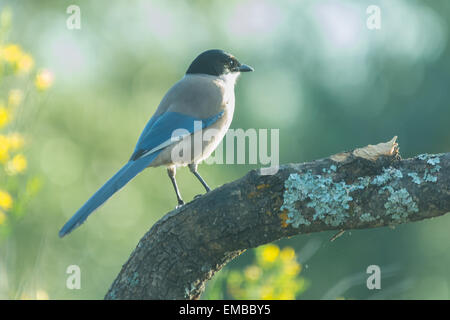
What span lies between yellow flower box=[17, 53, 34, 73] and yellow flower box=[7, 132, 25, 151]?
423mm

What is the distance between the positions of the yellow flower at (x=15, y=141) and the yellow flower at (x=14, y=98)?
0.22 meters

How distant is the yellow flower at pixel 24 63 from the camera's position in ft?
13.0

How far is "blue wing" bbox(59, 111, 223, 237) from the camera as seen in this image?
331 cm

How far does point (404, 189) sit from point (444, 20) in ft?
32.0

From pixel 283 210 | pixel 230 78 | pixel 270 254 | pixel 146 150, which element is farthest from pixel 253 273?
pixel 230 78

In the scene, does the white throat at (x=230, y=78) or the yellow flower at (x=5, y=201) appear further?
the white throat at (x=230, y=78)

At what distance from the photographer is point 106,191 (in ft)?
11.2

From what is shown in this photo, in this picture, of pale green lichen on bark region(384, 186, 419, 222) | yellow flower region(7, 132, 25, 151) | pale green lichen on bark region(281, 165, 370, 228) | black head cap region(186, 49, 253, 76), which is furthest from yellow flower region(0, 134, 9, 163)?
pale green lichen on bark region(384, 186, 419, 222)

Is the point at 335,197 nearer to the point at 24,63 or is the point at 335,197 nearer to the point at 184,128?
the point at 184,128

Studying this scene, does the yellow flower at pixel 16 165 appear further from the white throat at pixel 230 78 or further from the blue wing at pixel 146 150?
the white throat at pixel 230 78

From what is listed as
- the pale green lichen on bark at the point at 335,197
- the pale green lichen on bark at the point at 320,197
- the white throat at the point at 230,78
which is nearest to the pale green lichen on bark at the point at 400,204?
the pale green lichen on bark at the point at 335,197

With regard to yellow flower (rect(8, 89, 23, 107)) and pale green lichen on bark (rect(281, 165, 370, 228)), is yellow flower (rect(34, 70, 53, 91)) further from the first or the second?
pale green lichen on bark (rect(281, 165, 370, 228))

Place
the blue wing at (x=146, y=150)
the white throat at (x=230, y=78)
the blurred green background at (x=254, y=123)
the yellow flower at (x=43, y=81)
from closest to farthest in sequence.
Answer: the blue wing at (x=146, y=150), the yellow flower at (x=43, y=81), the white throat at (x=230, y=78), the blurred green background at (x=254, y=123)
